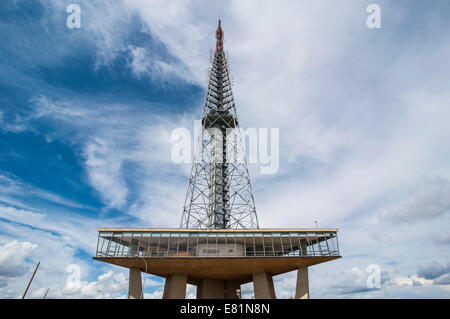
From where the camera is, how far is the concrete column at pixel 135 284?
35312 mm

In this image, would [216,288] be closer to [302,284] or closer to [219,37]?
[302,284]

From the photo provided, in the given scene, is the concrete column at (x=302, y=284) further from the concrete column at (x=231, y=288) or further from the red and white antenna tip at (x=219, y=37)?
the red and white antenna tip at (x=219, y=37)

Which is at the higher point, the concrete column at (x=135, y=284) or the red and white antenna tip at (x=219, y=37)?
the red and white antenna tip at (x=219, y=37)

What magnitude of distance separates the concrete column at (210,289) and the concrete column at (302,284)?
15.1m

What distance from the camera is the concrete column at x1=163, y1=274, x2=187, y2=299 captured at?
38.3 meters

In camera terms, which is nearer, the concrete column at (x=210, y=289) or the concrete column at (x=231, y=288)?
the concrete column at (x=210, y=289)

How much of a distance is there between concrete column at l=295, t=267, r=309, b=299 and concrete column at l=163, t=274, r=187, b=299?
54.4ft

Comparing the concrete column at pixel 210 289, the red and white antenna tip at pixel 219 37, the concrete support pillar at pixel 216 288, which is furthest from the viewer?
the red and white antenna tip at pixel 219 37

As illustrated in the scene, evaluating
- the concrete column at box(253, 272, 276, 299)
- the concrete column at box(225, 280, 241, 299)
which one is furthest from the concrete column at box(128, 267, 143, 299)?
the concrete column at box(225, 280, 241, 299)

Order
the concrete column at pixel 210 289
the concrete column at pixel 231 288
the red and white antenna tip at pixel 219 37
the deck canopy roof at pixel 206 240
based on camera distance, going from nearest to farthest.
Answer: the deck canopy roof at pixel 206 240, the concrete column at pixel 210 289, the concrete column at pixel 231 288, the red and white antenna tip at pixel 219 37

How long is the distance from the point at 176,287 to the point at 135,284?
6.00 metres

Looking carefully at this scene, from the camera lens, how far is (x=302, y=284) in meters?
36.8

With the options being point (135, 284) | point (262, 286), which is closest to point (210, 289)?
point (262, 286)

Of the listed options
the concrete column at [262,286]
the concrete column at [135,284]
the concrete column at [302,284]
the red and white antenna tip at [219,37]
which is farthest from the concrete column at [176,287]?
the red and white antenna tip at [219,37]
